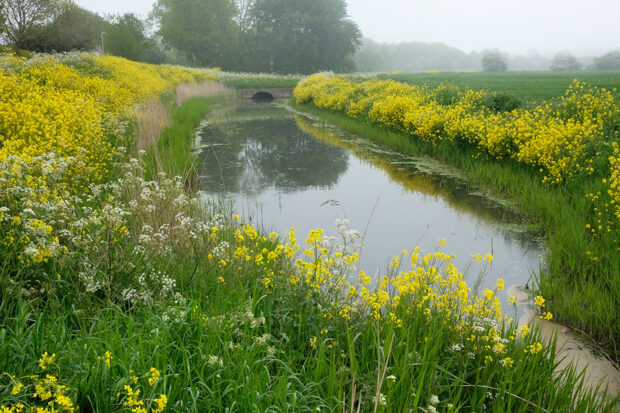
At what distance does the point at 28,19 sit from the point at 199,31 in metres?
33.0

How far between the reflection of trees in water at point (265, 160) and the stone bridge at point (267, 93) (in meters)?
20.7

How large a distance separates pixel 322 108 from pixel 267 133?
641 cm

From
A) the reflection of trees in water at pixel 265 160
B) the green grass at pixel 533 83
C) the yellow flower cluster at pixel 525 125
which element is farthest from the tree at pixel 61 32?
the yellow flower cluster at pixel 525 125

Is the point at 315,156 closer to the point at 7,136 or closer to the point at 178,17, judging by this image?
the point at 7,136

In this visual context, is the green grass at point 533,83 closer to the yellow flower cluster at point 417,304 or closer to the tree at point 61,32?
the yellow flower cluster at point 417,304

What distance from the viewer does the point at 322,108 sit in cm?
2295

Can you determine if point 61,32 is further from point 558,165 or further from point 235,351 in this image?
point 235,351

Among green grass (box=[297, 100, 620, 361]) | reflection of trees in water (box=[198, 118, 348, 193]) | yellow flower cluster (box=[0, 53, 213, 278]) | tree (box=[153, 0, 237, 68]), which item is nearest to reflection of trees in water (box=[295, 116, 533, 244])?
green grass (box=[297, 100, 620, 361])

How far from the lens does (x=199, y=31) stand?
5841 centimetres

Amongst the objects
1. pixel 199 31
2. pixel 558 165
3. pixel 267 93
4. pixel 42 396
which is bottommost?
pixel 42 396

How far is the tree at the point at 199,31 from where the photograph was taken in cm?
5750

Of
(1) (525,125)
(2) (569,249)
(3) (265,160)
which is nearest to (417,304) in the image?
(2) (569,249)

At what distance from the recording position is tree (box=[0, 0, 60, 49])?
1044 inches

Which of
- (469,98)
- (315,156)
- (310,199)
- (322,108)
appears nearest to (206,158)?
(315,156)
